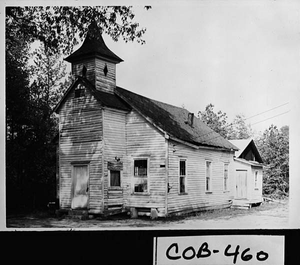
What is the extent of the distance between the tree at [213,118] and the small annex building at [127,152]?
107 mm

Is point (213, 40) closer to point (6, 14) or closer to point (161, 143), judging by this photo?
point (161, 143)

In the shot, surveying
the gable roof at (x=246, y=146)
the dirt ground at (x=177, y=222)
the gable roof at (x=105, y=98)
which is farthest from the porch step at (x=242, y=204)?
the gable roof at (x=105, y=98)

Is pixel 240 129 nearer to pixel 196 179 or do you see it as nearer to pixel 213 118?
pixel 213 118

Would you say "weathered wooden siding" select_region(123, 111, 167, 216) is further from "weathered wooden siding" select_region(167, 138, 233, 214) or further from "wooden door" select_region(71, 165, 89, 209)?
"wooden door" select_region(71, 165, 89, 209)

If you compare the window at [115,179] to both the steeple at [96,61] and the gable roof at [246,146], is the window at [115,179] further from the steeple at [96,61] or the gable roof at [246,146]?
the gable roof at [246,146]

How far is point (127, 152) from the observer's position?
3996mm

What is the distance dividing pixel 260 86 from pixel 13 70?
2.29 meters

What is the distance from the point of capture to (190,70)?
349cm

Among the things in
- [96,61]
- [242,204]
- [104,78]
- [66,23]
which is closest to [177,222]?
[242,204]

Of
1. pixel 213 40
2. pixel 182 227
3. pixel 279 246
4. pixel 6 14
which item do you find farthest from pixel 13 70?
pixel 279 246

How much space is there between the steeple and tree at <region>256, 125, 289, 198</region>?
156 cm

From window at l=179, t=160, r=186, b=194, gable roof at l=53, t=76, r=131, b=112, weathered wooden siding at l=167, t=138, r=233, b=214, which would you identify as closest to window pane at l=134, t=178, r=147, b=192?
weathered wooden siding at l=167, t=138, r=233, b=214

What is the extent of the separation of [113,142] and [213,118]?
1079 millimetres

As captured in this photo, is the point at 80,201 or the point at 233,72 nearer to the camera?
the point at 233,72
